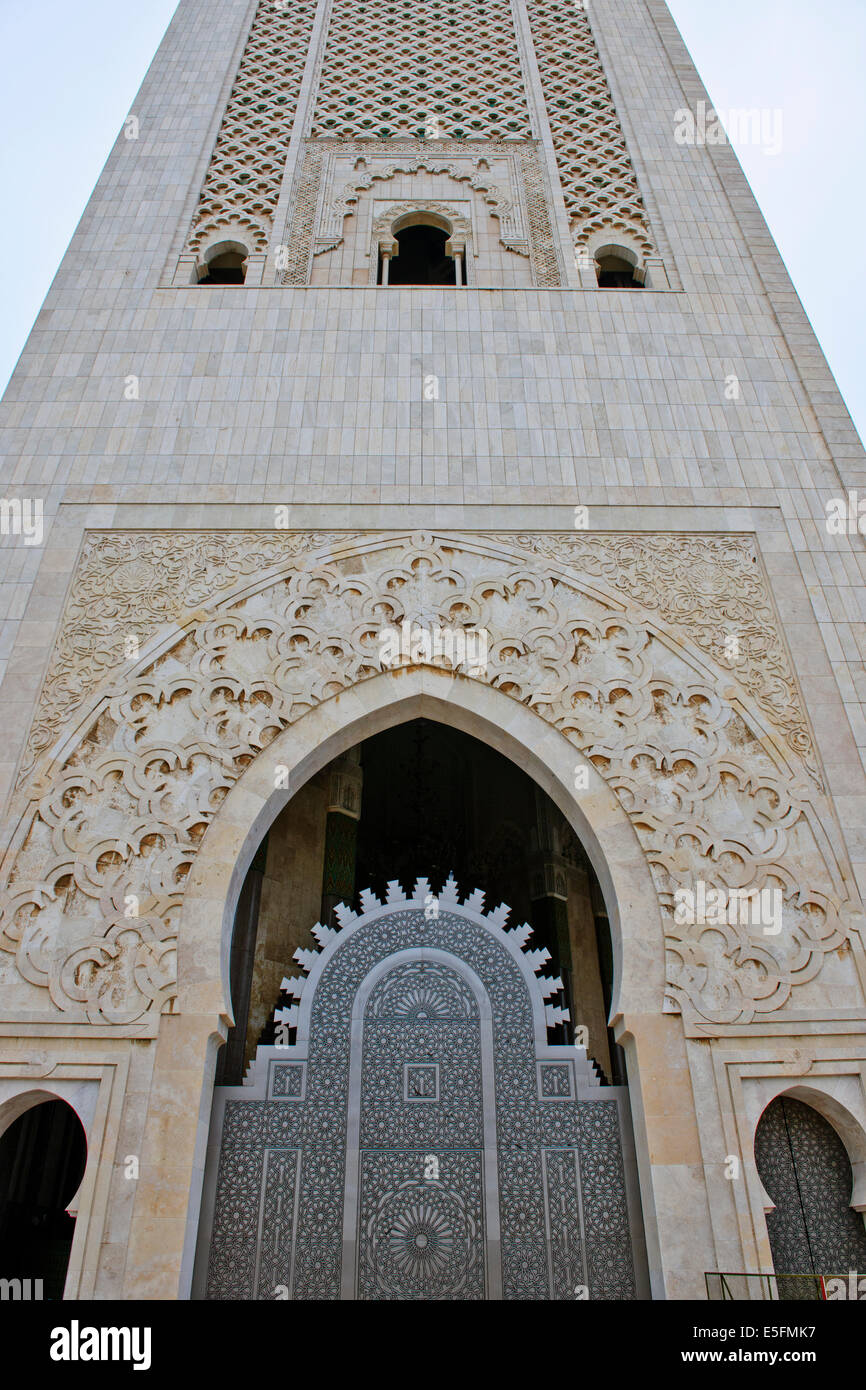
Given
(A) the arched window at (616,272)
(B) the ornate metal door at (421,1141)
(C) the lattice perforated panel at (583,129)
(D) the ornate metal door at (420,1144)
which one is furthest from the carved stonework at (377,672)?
(C) the lattice perforated panel at (583,129)

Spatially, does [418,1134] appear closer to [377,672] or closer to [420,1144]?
[420,1144]

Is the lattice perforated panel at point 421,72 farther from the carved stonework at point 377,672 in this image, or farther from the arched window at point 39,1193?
the arched window at point 39,1193

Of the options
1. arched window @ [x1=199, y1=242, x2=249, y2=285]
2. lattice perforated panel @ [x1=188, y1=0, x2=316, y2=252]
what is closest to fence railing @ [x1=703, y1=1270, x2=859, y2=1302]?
arched window @ [x1=199, y1=242, x2=249, y2=285]

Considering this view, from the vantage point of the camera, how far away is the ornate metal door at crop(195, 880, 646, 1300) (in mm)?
3787

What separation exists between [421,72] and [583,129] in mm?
1571

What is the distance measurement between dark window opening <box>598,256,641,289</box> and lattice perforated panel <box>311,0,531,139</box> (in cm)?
132

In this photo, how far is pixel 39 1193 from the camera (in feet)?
17.5

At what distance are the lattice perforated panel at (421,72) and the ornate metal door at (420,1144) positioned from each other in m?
6.36

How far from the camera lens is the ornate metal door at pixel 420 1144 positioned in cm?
379

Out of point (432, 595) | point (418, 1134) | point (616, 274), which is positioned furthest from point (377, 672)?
point (616, 274)

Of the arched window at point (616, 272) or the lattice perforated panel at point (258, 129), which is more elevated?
the lattice perforated panel at point (258, 129)
